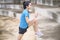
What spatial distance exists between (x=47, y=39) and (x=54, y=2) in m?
9.43

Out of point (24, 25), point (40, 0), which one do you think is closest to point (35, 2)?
point (40, 0)

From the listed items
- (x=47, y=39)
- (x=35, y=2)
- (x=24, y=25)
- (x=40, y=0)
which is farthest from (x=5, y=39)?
(x=35, y=2)

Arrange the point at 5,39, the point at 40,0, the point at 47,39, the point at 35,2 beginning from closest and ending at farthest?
1. the point at 47,39
2. the point at 5,39
3. the point at 40,0
4. the point at 35,2

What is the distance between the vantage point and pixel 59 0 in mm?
13969

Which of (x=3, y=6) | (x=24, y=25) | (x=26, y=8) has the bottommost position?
(x=3, y=6)

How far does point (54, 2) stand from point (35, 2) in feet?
13.3

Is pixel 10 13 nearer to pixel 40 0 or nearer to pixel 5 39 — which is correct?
pixel 40 0

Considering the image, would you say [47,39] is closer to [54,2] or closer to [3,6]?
[54,2]

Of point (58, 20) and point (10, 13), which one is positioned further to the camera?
Answer: point (10, 13)

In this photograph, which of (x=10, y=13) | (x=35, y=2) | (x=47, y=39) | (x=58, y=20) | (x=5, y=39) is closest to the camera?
(x=47, y=39)

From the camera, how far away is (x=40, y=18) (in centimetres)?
971

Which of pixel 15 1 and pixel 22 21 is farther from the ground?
pixel 22 21

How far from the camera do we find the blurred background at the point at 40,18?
20.8ft

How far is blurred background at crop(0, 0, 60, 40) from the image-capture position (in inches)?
250
